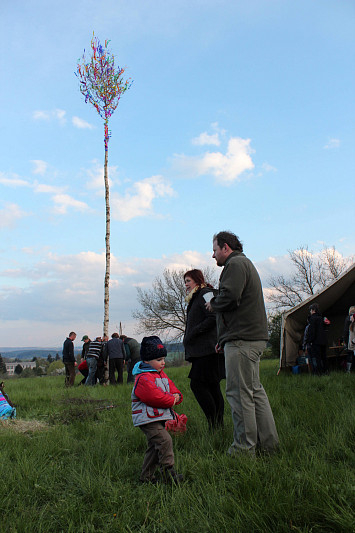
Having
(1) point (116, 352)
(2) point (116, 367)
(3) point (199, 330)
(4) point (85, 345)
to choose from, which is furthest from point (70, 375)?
(3) point (199, 330)

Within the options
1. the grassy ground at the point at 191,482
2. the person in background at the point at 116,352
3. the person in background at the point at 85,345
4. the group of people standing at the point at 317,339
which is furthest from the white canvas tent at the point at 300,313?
the grassy ground at the point at 191,482

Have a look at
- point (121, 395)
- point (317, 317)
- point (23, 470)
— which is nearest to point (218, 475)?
point (23, 470)

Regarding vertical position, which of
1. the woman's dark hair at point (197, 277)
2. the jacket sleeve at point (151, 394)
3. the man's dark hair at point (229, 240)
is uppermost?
the man's dark hair at point (229, 240)

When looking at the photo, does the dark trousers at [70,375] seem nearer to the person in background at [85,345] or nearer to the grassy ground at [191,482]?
the person in background at [85,345]

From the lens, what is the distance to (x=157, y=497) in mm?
2844

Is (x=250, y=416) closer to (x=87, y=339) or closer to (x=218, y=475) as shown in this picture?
(x=218, y=475)

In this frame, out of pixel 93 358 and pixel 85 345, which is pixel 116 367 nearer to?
pixel 93 358

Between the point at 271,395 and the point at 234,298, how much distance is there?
341 centimetres

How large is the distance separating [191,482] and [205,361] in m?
1.47

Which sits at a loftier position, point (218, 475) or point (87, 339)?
point (87, 339)

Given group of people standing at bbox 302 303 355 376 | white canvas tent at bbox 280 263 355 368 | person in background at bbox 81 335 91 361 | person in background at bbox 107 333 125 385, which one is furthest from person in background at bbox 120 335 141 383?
group of people standing at bbox 302 303 355 376

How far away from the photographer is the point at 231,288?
3576 millimetres

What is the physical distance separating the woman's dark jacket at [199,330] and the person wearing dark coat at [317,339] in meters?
6.32

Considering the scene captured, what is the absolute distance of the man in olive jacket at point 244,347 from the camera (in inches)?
138
